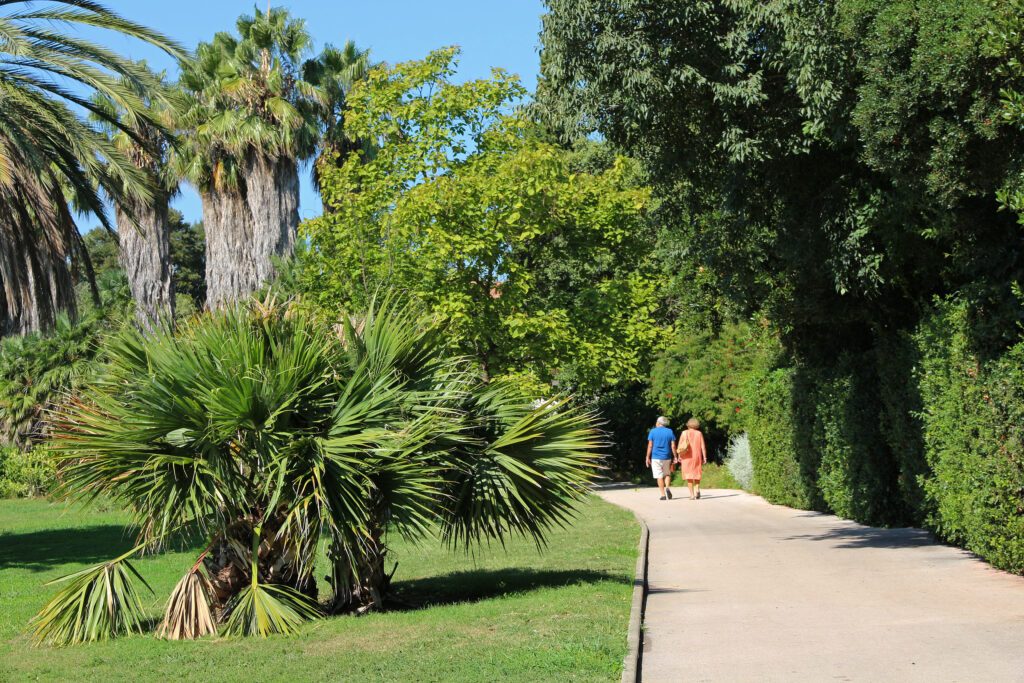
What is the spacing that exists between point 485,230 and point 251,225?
1257 cm

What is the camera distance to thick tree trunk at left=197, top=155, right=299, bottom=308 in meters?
34.1

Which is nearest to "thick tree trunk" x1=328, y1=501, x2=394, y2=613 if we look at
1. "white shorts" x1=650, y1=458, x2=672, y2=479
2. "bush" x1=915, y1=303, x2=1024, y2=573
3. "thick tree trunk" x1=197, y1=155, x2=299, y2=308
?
"bush" x1=915, y1=303, x2=1024, y2=573

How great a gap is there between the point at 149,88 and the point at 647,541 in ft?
30.3

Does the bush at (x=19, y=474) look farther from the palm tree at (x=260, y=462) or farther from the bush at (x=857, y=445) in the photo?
the palm tree at (x=260, y=462)

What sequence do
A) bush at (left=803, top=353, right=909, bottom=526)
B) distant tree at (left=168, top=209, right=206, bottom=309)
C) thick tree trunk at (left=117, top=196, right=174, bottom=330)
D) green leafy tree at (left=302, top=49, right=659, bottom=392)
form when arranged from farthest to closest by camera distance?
distant tree at (left=168, top=209, right=206, bottom=309) → thick tree trunk at (left=117, top=196, right=174, bottom=330) → green leafy tree at (left=302, top=49, right=659, bottom=392) → bush at (left=803, top=353, right=909, bottom=526)

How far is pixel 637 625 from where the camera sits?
336 inches

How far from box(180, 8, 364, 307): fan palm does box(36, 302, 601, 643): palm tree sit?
2430 centimetres

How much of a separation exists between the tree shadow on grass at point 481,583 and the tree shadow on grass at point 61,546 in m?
4.94

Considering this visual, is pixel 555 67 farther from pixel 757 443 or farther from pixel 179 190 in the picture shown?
pixel 179 190

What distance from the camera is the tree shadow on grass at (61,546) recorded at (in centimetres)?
1591

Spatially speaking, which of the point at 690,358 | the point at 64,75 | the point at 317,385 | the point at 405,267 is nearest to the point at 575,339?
the point at 405,267

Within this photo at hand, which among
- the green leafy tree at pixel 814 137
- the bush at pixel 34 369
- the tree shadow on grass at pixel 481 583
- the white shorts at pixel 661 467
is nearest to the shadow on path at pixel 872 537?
the green leafy tree at pixel 814 137

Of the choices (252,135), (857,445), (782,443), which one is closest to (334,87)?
(252,135)

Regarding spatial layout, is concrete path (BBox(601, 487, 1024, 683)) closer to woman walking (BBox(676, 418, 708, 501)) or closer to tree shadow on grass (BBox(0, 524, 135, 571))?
tree shadow on grass (BBox(0, 524, 135, 571))
